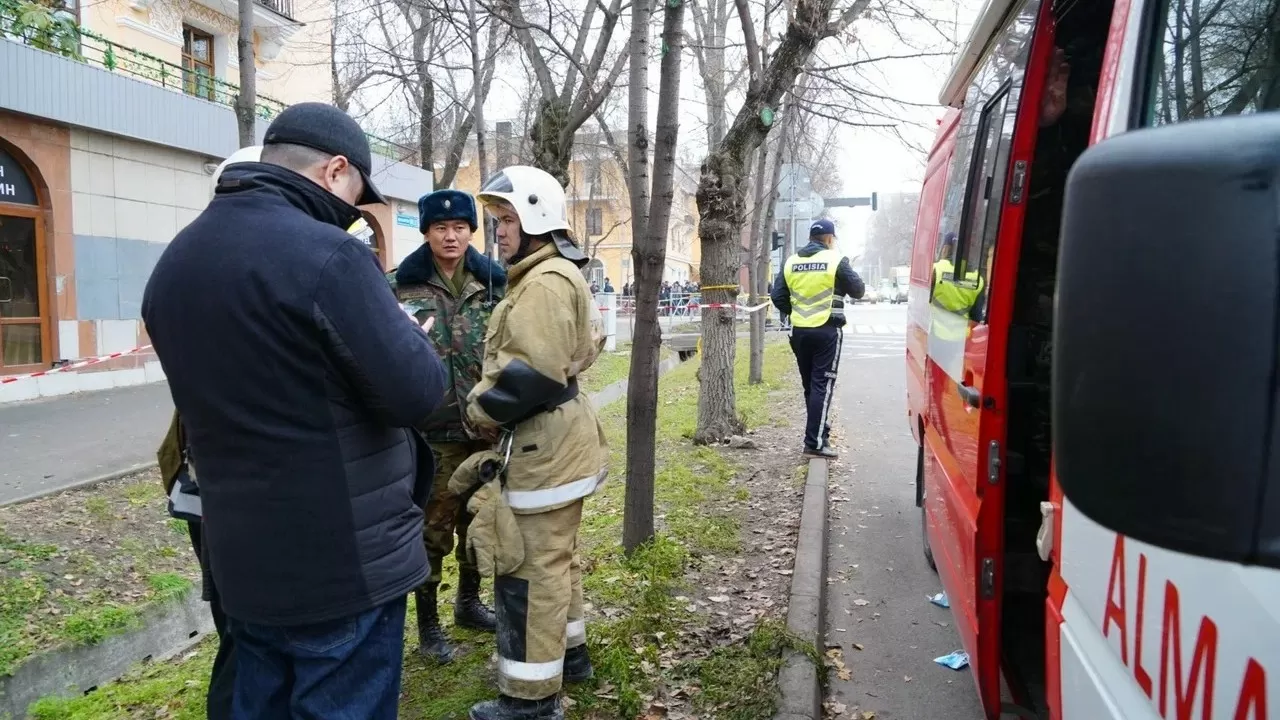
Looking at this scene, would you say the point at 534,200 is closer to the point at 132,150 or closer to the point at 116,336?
the point at 116,336

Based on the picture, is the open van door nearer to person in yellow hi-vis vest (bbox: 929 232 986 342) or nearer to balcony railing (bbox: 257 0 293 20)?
person in yellow hi-vis vest (bbox: 929 232 986 342)

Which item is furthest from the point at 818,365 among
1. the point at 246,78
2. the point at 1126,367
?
the point at 1126,367

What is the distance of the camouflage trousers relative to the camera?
3424 mm

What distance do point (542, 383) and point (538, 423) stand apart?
0.23m

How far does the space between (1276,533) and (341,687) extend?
1885 mm

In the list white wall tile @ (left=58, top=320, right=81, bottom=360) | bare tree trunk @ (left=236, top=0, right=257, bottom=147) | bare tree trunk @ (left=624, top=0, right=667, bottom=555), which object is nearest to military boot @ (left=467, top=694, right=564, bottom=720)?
bare tree trunk @ (left=624, top=0, right=667, bottom=555)

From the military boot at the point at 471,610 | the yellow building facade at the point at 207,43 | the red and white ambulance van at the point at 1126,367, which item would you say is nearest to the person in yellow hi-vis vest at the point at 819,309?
the red and white ambulance van at the point at 1126,367

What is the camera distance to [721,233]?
7801mm

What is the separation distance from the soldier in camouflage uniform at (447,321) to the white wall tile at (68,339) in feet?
37.9

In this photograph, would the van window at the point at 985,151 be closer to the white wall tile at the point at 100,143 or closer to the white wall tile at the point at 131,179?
the white wall tile at the point at 100,143

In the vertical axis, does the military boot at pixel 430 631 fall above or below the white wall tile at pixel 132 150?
below

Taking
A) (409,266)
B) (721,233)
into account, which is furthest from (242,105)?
(409,266)

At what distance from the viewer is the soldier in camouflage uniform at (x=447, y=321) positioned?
3.46m

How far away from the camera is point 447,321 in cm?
350
